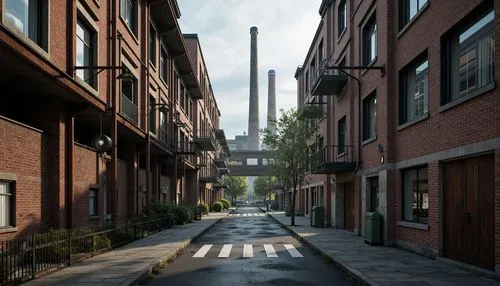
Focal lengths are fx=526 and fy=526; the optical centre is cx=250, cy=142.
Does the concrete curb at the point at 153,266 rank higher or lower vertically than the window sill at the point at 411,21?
lower

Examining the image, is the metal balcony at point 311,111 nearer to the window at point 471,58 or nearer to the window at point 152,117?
the window at point 152,117

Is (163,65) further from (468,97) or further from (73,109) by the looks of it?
(468,97)

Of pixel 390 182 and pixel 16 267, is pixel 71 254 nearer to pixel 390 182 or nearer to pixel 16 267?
pixel 16 267

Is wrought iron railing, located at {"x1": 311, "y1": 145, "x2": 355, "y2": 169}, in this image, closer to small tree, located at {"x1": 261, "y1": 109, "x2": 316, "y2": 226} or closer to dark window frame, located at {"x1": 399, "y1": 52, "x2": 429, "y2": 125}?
small tree, located at {"x1": 261, "y1": 109, "x2": 316, "y2": 226}

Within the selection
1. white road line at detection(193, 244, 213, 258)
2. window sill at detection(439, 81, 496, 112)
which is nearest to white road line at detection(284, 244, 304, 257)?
white road line at detection(193, 244, 213, 258)

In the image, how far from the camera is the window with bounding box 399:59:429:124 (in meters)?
15.1

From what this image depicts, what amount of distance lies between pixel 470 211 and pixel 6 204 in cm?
1075

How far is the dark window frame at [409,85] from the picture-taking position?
14961mm

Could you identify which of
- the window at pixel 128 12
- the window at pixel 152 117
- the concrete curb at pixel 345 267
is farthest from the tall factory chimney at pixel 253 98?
the concrete curb at pixel 345 267

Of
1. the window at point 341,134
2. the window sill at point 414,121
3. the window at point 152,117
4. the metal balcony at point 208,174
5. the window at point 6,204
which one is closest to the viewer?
the window at point 6,204

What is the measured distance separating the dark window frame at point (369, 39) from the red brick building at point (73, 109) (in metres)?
9.67

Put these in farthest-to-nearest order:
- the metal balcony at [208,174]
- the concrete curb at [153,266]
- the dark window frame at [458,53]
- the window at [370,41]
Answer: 1. the metal balcony at [208,174]
2. the window at [370,41]
3. the dark window frame at [458,53]
4. the concrete curb at [153,266]

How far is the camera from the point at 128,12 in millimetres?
23578

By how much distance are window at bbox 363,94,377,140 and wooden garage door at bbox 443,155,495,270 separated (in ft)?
23.8
